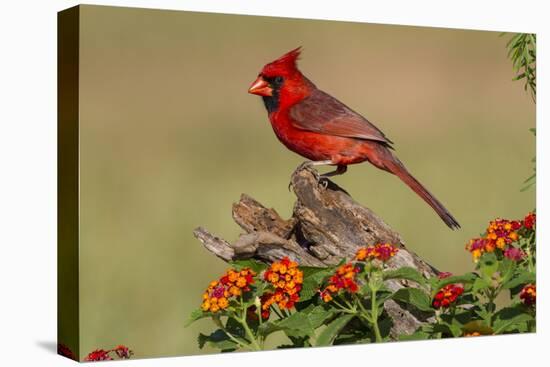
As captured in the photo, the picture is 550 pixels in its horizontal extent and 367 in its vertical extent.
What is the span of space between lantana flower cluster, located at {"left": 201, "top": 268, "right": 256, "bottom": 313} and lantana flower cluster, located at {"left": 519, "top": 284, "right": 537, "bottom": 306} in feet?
6.73

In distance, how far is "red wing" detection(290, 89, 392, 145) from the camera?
283 inches

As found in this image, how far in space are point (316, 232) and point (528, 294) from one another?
161 centimetres

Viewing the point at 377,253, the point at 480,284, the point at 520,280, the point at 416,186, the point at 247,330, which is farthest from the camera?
the point at 416,186

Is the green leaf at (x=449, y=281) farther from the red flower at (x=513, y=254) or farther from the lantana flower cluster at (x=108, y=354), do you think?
the lantana flower cluster at (x=108, y=354)

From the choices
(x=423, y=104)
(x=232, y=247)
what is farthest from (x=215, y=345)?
(x=423, y=104)

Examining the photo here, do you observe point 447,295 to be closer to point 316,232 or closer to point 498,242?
point 498,242

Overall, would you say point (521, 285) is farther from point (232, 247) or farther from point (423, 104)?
point (232, 247)

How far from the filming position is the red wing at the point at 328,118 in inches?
283

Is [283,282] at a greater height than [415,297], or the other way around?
[283,282]

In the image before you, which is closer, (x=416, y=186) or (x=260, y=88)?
(x=260, y=88)

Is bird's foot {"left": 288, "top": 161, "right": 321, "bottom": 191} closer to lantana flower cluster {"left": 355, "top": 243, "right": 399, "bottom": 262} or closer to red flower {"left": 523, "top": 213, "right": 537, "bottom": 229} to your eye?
lantana flower cluster {"left": 355, "top": 243, "right": 399, "bottom": 262}

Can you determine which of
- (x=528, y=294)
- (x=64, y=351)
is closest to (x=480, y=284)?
(x=528, y=294)

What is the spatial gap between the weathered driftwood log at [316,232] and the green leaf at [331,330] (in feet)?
1.66

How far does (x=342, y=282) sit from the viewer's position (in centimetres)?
664
